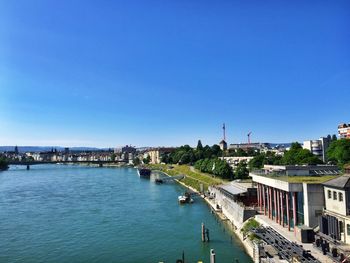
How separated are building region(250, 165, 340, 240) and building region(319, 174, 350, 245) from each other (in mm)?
1111

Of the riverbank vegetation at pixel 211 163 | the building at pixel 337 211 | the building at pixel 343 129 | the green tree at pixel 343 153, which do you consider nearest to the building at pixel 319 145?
the building at pixel 343 129

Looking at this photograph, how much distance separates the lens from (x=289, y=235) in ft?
101

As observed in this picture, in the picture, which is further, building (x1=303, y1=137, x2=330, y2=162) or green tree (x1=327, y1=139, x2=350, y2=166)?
building (x1=303, y1=137, x2=330, y2=162)

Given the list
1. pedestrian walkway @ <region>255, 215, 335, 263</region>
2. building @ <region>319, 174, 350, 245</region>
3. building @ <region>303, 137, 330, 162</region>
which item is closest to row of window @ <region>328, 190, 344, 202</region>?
building @ <region>319, 174, 350, 245</region>

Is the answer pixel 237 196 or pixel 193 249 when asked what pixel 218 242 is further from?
pixel 237 196

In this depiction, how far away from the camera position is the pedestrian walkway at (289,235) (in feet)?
80.4

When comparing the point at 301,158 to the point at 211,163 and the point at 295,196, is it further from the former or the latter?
the point at 295,196

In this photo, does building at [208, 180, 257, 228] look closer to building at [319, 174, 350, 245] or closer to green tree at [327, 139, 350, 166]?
building at [319, 174, 350, 245]

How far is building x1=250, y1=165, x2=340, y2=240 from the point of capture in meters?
30.8

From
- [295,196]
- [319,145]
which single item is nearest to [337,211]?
[295,196]

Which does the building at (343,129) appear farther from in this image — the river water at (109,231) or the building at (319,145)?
the river water at (109,231)

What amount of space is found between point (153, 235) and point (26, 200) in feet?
132

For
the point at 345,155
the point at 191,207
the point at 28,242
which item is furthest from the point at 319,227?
the point at 345,155

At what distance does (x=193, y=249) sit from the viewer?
36375 mm
